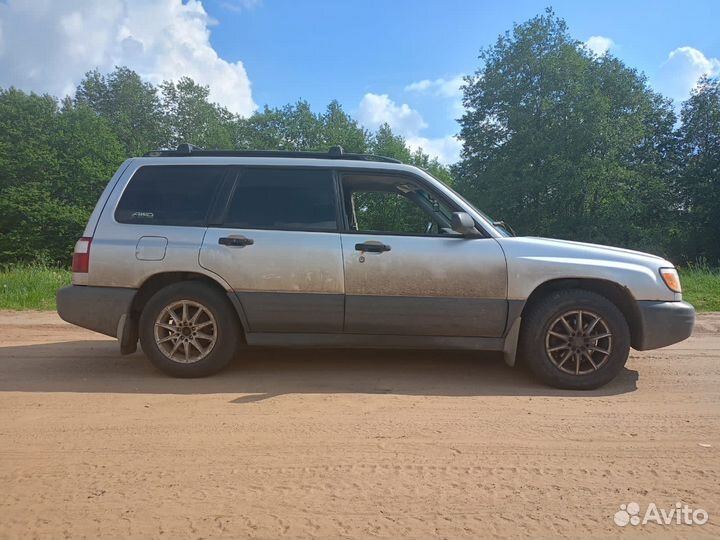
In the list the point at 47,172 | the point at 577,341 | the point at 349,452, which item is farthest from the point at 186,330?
the point at 47,172

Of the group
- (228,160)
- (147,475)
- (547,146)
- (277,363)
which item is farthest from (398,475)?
(547,146)

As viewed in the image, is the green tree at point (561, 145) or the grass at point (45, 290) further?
the green tree at point (561, 145)

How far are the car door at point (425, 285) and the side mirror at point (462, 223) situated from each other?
10cm

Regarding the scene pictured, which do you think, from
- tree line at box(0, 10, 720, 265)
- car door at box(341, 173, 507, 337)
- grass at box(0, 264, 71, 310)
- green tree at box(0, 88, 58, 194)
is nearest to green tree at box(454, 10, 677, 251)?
tree line at box(0, 10, 720, 265)

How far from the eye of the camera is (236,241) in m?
4.20

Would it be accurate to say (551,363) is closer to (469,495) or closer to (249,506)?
(469,495)

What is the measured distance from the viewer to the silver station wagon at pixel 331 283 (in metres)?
4.06

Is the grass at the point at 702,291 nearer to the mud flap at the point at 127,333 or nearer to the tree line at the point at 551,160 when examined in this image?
the mud flap at the point at 127,333

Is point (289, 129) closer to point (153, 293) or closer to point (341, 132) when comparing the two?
point (341, 132)

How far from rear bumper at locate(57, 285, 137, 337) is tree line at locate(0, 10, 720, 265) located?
27883 millimetres

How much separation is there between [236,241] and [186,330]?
91 cm

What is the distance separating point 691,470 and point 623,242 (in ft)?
96.1

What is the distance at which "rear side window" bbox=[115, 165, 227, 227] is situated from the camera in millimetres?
4309

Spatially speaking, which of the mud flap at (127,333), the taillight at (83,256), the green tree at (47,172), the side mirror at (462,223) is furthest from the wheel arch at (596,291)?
the green tree at (47,172)
